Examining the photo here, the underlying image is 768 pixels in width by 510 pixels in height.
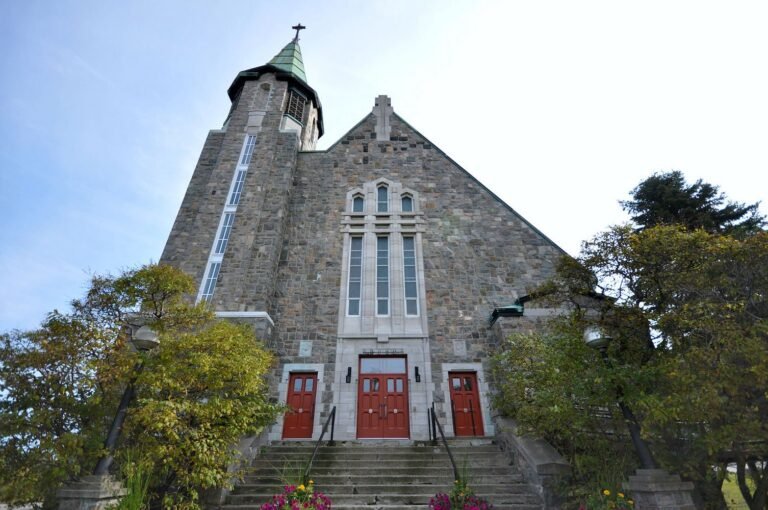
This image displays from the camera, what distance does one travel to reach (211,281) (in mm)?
12781

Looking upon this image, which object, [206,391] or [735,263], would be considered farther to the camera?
[206,391]

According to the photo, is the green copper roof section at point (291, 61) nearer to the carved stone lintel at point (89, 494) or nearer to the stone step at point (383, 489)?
the stone step at point (383, 489)

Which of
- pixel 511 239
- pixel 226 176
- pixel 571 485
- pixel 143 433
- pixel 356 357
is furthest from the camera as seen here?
pixel 226 176

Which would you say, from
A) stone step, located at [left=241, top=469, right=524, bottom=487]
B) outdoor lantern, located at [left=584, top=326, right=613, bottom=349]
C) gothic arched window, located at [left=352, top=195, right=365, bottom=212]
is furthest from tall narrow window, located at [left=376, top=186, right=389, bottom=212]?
outdoor lantern, located at [left=584, top=326, right=613, bottom=349]

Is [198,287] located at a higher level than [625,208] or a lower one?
lower

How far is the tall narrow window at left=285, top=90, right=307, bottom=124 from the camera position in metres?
19.0

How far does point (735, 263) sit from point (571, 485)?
14.9 feet

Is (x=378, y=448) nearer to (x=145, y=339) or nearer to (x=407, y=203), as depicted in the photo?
(x=145, y=339)

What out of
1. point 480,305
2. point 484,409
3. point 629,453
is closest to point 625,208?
point 480,305

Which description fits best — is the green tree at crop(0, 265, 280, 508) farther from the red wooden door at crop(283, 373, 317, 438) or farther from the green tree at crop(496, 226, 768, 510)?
the green tree at crop(496, 226, 768, 510)

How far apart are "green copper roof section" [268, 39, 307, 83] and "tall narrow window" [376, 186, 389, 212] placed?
27.7 feet

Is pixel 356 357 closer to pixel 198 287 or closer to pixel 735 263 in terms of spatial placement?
pixel 198 287

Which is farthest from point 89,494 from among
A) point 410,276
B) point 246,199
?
point 246,199

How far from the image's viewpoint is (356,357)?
11891 mm
